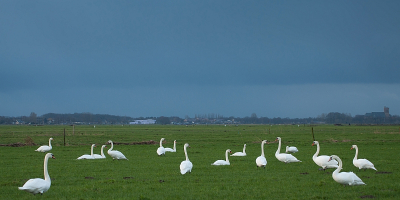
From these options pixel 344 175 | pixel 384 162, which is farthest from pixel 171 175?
pixel 384 162

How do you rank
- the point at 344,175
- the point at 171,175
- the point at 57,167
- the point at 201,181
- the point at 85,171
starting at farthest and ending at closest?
the point at 57,167, the point at 85,171, the point at 171,175, the point at 201,181, the point at 344,175

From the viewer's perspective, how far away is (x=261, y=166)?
61.7 feet

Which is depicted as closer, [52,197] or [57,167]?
[52,197]

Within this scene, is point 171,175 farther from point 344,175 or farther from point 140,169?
point 344,175

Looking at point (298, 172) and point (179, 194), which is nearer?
point (179, 194)

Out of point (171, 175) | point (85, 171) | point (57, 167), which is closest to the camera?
point (171, 175)

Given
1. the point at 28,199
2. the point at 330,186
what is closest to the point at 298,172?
the point at 330,186

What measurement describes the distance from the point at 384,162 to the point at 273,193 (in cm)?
1113

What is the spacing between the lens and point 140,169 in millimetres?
18750

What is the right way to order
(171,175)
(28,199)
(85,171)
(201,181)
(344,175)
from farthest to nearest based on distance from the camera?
(85,171) < (171,175) < (201,181) < (344,175) < (28,199)

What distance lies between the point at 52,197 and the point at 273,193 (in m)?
A: 6.84

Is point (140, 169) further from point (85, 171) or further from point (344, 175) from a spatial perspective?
point (344, 175)

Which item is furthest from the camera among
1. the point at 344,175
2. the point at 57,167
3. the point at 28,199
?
the point at 57,167

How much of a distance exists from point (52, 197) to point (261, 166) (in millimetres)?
10145
